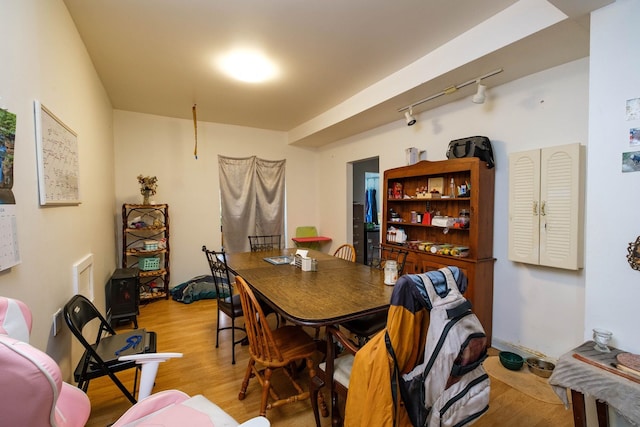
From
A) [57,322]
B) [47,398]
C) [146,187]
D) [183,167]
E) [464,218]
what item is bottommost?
[57,322]

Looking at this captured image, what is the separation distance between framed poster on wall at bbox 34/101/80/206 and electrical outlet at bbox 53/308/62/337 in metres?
0.63

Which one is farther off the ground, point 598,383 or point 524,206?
point 524,206

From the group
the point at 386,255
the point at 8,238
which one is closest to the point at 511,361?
the point at 386,255

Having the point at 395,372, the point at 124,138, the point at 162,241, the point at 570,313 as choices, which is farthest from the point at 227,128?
the point at 570,313

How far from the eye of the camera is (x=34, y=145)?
1.45 metres

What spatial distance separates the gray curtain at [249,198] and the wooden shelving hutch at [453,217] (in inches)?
90.3

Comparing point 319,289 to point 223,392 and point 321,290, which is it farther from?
point 223,392

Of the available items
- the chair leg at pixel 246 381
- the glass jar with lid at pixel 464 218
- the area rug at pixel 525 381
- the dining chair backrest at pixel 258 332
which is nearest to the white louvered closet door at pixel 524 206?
the glass jar with lid at pixel 464 218

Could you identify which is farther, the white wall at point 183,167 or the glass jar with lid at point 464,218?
the white wall at point 183,167

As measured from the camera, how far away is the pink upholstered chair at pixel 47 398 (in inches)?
24.0

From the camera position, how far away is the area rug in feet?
Answer: 6.70

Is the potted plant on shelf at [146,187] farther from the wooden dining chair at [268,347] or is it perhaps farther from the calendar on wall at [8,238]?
the calendar on wall at [8,238]

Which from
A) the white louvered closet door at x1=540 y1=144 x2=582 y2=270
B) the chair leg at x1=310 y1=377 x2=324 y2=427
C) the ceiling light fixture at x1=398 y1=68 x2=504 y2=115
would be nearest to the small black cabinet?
the chair leg at x1=310 y1=377 x2=324 y2=427

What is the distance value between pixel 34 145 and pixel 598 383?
2944 millimetres
